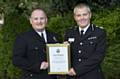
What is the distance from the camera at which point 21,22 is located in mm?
8836

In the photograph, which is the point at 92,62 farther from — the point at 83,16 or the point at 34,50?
the point at 34,50

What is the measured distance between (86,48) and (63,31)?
10.2ft

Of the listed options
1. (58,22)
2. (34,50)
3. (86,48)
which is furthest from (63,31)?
(86,48)

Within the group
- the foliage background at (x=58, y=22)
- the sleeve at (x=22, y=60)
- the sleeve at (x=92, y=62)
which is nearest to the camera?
the sleeve at (x=92, y=62)

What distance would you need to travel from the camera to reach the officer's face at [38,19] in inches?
214

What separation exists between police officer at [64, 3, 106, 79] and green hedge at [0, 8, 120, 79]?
240 centimetres

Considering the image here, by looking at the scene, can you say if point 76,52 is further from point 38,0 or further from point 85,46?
point 38,0

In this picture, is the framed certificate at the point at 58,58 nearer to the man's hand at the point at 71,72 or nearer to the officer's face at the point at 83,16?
the man's hand at the point at 71,72

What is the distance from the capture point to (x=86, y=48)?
5.36 m

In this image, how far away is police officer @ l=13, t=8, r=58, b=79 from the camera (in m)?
5.41

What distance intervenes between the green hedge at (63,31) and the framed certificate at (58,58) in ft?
7.82

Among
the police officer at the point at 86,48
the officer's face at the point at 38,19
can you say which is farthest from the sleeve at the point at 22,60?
the police officer at the point at 86,48

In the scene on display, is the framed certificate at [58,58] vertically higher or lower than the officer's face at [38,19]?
lower

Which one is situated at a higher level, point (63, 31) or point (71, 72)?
point (71, 72)
